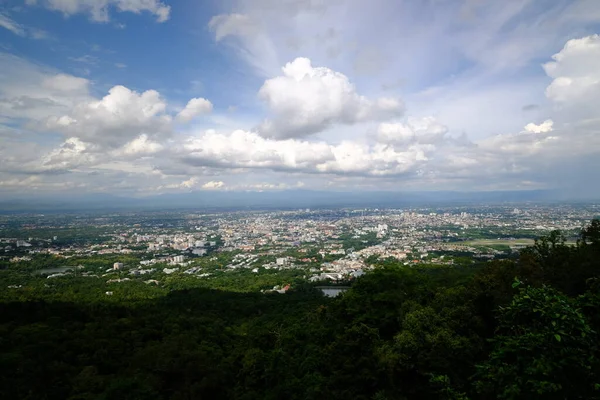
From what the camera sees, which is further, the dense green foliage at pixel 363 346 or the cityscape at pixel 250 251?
the cityscape at pixel 250 251

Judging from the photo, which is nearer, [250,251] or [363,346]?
[363,346]

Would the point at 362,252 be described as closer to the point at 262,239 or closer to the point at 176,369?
the point at 262,239

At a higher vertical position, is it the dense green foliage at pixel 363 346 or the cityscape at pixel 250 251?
the dense green foliage at pixel 363 346

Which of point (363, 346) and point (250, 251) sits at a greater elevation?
point (363, 346)

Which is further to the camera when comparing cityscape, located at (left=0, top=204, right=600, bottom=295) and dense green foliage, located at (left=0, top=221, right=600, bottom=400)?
cityscape, located at (left=0, top=204, right=600, bottom=295)

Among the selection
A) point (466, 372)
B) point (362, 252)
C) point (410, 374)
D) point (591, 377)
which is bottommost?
point (362, 252)

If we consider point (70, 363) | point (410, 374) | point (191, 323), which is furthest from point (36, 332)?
point (410, 374)

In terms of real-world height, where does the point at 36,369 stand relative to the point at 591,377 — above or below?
below

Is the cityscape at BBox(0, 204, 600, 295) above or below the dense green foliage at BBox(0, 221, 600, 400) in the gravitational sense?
below
